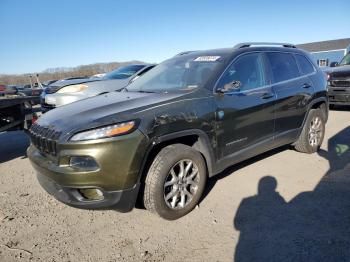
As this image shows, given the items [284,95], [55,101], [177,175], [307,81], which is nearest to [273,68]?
[284,95]

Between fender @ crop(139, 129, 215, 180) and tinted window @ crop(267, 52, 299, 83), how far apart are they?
1.67m

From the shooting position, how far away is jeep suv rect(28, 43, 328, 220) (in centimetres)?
286

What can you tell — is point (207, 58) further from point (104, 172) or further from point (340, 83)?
point (340, 83)

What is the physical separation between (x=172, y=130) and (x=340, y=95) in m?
7.85

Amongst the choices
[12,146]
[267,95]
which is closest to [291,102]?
[267,95]

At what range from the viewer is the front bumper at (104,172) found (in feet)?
9.19

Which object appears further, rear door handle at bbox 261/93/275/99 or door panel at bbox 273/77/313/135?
door panel at bbox 273/77/313/135

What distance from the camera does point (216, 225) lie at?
128 inches

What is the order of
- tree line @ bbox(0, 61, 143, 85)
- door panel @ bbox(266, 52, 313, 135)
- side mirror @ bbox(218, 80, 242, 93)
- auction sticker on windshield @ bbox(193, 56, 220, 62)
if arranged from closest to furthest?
1. side mirror @ bbox(218, 80, 242, 93)
2. auction sticker on windshield @ bbox(193, 56, 220, 62)
3. door panel @ bbox(266, 52, 313, 135)
4. tree line @ bbox(0, 61, 143, 85)

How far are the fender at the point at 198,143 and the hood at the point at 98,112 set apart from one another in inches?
13.7

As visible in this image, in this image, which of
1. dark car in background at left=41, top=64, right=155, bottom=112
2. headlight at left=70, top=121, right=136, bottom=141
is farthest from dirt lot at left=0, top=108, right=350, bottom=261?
dark car in background at left=41, top=64, right=155, bottom=112

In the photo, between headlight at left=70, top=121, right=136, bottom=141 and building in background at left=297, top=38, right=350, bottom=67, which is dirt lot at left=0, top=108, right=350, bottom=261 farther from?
building in background at left=297, top=38, right=350, bottom=67

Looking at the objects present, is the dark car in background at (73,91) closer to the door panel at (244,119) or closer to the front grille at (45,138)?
the door panel at (244,119)

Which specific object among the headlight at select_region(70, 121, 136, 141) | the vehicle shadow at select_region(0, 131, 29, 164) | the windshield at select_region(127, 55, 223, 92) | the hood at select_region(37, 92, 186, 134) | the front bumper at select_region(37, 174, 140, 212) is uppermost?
the windshield at select_region(127, 55, 223, 92)
